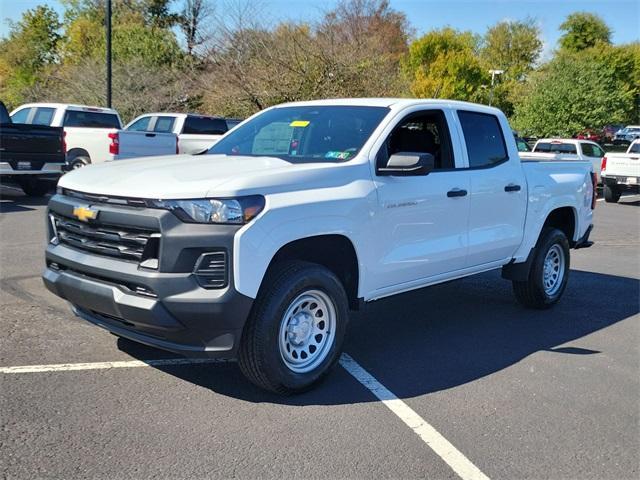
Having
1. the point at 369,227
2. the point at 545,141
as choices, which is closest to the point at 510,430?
the point at 369,227

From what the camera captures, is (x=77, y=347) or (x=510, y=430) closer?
(x=510, y=430)

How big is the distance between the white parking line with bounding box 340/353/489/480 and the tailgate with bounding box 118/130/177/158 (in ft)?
34.7

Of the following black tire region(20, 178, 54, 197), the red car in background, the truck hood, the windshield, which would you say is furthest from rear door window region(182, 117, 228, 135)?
the red car in background

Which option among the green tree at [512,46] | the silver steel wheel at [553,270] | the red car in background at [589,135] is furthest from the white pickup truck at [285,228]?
the green tree at [512,46]

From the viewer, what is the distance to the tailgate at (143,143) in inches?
552

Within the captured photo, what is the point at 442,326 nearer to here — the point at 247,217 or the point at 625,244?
the point at 247,217

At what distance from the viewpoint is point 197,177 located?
392 centimetres

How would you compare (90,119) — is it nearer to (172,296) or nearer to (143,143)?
(143,143)

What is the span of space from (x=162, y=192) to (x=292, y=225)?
0.79 meters

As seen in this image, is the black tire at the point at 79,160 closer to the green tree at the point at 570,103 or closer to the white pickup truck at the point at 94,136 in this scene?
the white pickup truck at the point at 94,136

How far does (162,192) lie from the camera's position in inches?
146

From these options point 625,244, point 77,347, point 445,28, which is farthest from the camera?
point 445,28

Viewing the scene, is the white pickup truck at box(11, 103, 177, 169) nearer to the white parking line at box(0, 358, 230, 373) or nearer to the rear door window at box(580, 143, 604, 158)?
the white parking line at box(0, 358, 230, 373)

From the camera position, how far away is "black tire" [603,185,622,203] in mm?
18812
